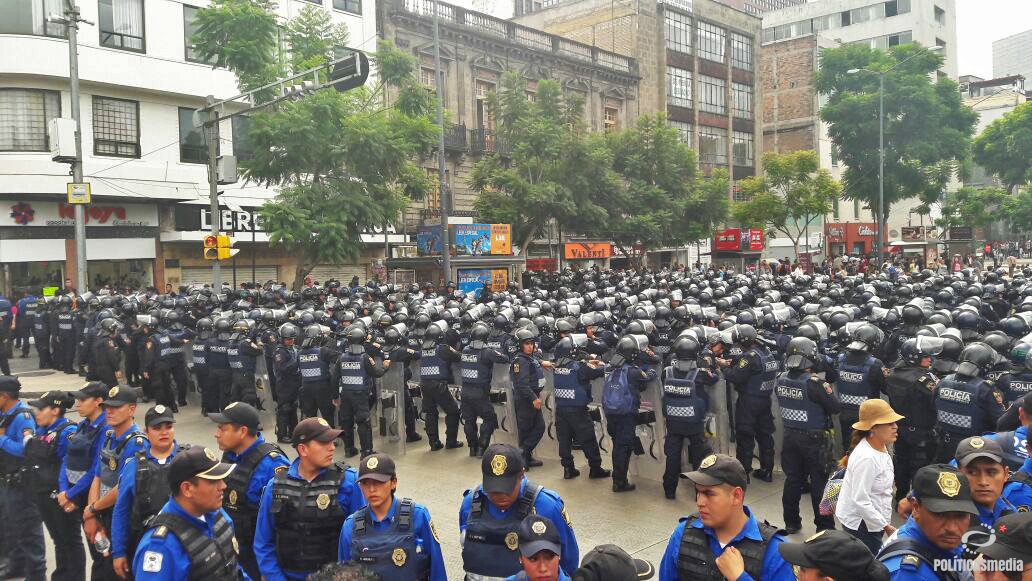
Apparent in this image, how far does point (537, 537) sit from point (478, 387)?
6787mm

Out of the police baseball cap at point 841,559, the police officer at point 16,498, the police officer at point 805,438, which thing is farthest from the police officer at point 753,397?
the police officer at point 16,498

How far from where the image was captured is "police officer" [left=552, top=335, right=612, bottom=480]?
879cm

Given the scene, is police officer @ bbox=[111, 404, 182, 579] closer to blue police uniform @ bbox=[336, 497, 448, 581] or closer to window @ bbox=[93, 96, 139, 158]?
blue police uniform @ bbox=[336, 497, 448, 581]

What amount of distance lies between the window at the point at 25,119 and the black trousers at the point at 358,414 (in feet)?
60.4

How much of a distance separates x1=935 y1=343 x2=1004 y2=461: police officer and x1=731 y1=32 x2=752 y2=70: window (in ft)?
160

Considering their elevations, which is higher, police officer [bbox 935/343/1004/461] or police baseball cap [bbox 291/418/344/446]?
police baseball cap [bbox 291/418/344/446]

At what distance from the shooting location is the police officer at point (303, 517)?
4391mm

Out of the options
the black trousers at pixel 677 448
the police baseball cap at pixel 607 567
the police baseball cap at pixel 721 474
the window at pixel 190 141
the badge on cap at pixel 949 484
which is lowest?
the black trousers at pixel 677 448

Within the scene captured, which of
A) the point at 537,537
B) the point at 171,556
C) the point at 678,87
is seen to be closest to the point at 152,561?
the point at 171,556

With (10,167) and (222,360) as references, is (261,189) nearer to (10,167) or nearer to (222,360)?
(10,167)

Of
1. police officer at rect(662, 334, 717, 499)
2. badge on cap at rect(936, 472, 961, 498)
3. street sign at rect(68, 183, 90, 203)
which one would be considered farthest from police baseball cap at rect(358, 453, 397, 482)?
street sign at rect(68, 183, 90, 203)

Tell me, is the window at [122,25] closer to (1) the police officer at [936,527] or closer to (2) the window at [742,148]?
(1) the police officer at [936,527]

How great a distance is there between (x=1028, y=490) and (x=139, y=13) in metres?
28.5

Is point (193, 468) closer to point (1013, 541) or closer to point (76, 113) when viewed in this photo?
point (1013, 541)
